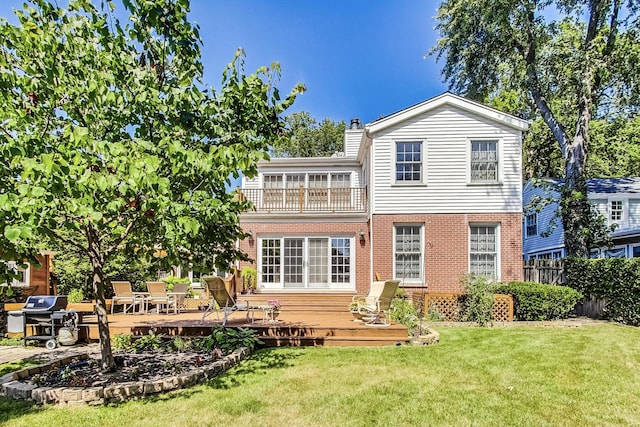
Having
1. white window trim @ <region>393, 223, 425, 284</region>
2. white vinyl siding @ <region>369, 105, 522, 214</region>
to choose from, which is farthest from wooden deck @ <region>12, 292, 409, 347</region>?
white vinyl siding @ <region>369, 105, 522, 214</region>

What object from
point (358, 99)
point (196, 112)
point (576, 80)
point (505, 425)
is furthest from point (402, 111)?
point (358, 99)

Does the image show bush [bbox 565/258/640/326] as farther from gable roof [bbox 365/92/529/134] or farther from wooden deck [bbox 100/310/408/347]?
wooden deck [bbox 100/310/408/347]

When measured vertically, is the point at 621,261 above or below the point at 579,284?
above

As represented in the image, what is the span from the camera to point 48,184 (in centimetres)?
393

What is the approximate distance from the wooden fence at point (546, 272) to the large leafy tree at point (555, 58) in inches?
44.5

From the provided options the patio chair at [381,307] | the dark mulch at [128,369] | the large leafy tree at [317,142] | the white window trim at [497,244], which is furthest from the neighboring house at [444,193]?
the large leafy tree at [317,142]

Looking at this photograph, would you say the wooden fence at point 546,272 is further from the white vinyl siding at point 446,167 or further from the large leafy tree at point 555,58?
the white vinyl siding at point 446,167

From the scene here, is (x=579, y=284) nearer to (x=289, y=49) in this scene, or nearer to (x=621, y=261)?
(x=621, y=261)

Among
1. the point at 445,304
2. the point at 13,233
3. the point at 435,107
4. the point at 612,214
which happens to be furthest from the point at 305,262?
the point at 612,214

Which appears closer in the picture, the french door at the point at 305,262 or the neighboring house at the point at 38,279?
the neighboring house at the point at 38,279

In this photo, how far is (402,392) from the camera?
18.4ft

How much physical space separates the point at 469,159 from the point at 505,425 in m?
10.7

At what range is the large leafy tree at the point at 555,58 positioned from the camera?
14.5m

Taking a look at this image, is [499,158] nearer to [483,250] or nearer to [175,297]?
[483,250]
